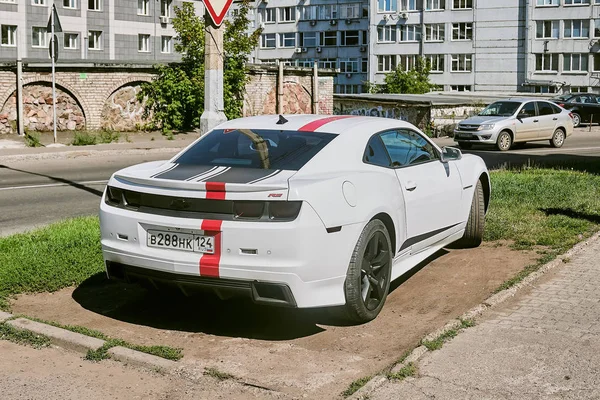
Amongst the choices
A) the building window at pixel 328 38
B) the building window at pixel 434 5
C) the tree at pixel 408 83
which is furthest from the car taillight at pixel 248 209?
the building window at pixel 328 38

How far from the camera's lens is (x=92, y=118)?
29.4 meters

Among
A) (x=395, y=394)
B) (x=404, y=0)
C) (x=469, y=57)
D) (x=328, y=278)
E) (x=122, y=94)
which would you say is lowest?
(x=395, y=394)

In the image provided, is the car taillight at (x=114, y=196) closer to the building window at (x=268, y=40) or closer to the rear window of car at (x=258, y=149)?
the rear window of car at (x=258, y=149)

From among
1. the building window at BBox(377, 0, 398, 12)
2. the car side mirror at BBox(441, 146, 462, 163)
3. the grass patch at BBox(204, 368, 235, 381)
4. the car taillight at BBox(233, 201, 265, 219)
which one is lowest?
the grass patch at BBox(204, 368, 235, 381)

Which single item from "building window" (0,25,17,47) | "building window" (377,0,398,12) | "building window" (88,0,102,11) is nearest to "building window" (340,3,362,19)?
"building window" (377,0,398,12)

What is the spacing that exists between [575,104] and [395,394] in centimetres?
4463

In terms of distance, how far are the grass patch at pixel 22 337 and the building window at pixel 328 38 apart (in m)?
99.9

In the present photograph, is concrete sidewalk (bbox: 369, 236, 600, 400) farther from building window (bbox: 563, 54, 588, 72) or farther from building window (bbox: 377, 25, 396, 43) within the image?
building window (bbox: 377, 25, 396, 43)

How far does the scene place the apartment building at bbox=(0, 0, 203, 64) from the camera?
5684cm

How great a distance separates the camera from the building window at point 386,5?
96.5 m

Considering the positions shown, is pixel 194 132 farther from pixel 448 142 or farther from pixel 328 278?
pixel 328 278

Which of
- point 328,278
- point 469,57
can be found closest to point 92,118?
point 328,278

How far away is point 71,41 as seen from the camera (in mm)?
60188

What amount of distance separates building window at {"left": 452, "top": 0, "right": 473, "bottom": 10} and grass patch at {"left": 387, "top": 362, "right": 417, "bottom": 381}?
89.8m
